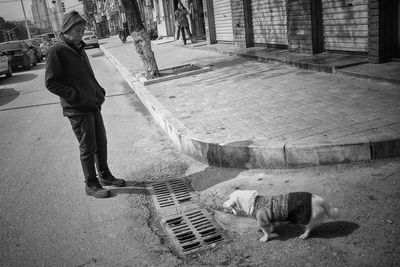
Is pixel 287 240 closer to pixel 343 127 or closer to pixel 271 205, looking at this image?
pixel 271 205

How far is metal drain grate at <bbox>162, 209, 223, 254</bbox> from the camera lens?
325cm

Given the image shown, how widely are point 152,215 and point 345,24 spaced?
23.0 feet

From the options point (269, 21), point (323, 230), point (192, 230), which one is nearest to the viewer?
point (323, 230)

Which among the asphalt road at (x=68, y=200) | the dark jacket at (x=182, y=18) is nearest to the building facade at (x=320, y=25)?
the dark jacket at (x=182, y=18)

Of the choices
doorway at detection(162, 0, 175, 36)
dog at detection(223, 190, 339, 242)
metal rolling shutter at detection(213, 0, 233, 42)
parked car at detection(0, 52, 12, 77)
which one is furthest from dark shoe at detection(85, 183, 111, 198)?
doorway at detection(162, 0, 175, 36)

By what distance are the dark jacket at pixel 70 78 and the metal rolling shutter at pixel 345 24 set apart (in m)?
6.41

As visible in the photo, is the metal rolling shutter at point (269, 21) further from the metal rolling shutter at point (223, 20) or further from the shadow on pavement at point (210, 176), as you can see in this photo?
the shadow on pavement at point (210, 176)

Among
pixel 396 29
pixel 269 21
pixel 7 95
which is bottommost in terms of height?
pixel 7 95

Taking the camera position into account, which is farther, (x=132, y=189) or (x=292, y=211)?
(x=132, y=189)

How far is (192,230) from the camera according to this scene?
137 inches

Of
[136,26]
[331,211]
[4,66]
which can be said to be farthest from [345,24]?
[4,66]

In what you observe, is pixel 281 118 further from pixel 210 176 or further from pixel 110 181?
pixel 110 181

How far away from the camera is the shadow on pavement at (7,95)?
12.0 m

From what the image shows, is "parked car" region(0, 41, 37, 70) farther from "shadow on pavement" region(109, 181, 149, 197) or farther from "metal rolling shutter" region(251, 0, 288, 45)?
"shadow on pavement" region(109, 181, 149, 197)
